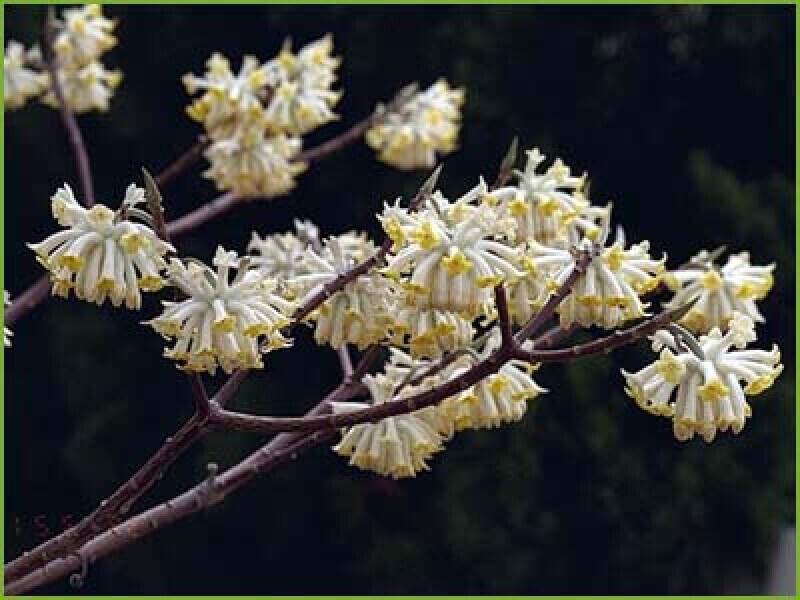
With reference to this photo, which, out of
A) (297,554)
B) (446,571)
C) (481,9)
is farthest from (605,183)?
(297,554)

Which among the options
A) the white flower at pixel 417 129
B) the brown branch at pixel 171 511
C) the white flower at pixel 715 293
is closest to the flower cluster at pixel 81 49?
the white flower at pixel 417 129

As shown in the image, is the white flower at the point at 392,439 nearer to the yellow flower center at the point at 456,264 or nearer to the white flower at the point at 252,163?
the yellow flower center at the point at 456,264

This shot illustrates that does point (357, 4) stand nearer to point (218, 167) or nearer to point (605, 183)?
point (605, 183)

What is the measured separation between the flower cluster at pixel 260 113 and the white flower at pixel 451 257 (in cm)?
46

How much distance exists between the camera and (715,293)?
3.15 ft

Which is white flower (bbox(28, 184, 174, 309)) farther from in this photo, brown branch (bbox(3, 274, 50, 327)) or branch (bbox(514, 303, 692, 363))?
brown branch (bbox(3, 274, 50, 327))

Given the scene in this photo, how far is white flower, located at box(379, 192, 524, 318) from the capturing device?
715 mm

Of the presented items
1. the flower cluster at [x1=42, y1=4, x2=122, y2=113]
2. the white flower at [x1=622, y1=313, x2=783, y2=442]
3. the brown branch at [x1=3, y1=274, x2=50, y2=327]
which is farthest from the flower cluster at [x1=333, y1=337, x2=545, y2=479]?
the flower cluster at [x1=42, y1=4, x2=122, y2=113]

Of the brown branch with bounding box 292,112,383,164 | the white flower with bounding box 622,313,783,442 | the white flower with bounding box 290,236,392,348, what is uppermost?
the brown branch with bounding box 292,112,383,164

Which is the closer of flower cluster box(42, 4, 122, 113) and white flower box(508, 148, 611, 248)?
white flower box(508, 148, 611, 248)

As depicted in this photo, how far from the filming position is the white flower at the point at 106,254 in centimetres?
73

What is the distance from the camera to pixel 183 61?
83.7 inches

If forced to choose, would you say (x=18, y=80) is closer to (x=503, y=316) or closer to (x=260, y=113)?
(x=260, y=113)

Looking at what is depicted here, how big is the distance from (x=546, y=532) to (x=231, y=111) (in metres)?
1.05
